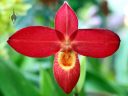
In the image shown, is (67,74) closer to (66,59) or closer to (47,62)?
(66,59)

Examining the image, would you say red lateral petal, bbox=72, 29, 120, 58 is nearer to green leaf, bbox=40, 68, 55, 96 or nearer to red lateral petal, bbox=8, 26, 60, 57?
red lateral petal, bbox=8, 26, 60, 57

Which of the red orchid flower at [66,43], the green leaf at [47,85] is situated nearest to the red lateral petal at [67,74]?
the red orchid flower at [66,43]

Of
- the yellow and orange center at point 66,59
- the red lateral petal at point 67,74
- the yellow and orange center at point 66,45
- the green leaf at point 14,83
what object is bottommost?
the green leaf at point 14,83

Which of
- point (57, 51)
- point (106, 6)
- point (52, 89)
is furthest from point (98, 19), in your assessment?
point (57, 51)

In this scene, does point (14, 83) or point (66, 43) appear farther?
point (14, 83)

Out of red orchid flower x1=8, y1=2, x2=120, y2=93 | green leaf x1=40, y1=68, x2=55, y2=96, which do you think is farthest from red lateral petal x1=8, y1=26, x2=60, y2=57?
green leaf x1=40, y1=68, x2=55, y2=96

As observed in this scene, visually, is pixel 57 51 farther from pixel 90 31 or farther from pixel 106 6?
pixel 106 6

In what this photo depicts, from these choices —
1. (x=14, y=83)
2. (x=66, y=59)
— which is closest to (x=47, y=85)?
(x=14, y=83)

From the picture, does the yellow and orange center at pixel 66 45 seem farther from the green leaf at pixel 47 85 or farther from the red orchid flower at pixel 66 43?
the green leaf at pixel 47 85
